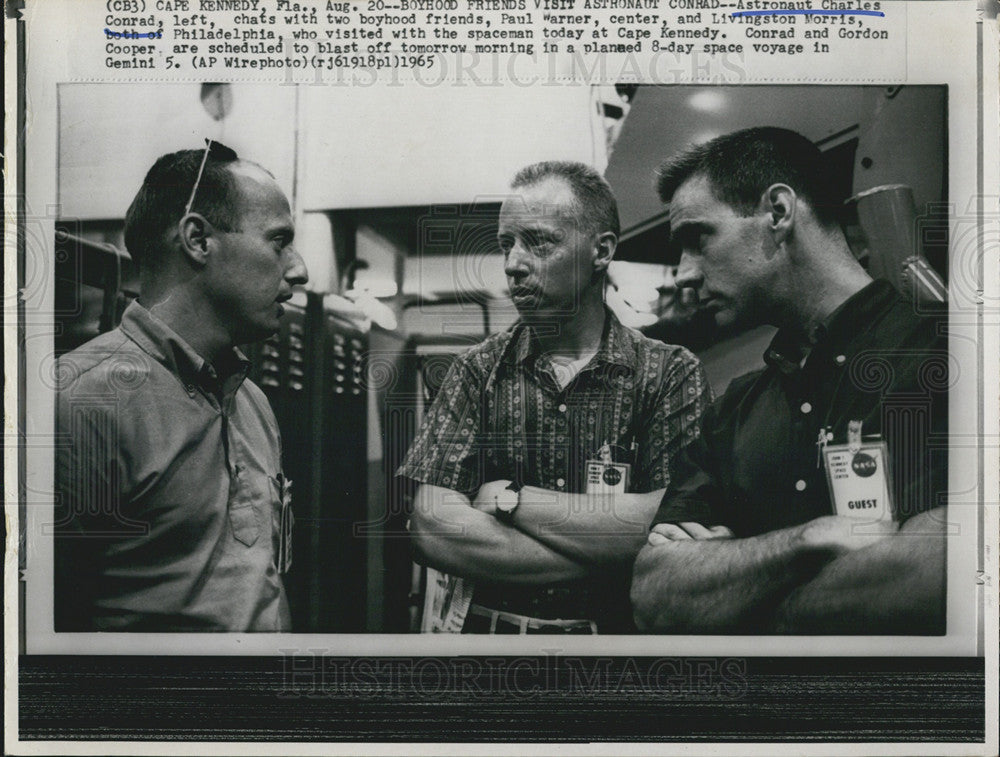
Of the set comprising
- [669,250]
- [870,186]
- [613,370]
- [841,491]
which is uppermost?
[870,186]

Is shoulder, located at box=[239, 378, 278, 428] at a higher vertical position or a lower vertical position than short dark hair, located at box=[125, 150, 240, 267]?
lower

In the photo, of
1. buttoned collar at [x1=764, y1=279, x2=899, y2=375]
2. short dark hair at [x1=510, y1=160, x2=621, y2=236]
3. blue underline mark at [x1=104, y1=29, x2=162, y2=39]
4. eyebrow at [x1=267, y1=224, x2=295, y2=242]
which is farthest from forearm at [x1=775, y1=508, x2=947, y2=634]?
blue underline mark at [x1=104, y1=29, x2=162, y2=39]

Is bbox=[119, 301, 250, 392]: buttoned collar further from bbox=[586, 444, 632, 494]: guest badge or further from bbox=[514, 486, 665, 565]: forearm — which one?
bbox=[586, 444, 632, 494]: guest badge

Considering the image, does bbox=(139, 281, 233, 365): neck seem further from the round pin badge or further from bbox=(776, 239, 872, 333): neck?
the round pin badge

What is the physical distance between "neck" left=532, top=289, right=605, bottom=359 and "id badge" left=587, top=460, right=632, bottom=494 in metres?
0.36

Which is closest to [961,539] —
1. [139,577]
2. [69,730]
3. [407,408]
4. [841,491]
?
[841,491]

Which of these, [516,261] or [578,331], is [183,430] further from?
[578,331]

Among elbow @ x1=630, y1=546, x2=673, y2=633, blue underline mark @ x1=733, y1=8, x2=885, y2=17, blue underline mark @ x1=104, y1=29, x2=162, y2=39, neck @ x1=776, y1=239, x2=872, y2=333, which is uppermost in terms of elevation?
blue underline mark @ x1=733, y1=8, x2=885, y2=17

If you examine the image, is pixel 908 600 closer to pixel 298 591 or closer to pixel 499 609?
pixel 499 609

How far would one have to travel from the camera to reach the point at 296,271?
267 cm

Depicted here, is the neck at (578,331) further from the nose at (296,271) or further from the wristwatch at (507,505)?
the nose at (296,271)

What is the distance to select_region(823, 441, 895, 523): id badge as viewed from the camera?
2.60 metres

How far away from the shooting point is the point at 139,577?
2.64 m

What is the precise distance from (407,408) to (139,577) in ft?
3.32
